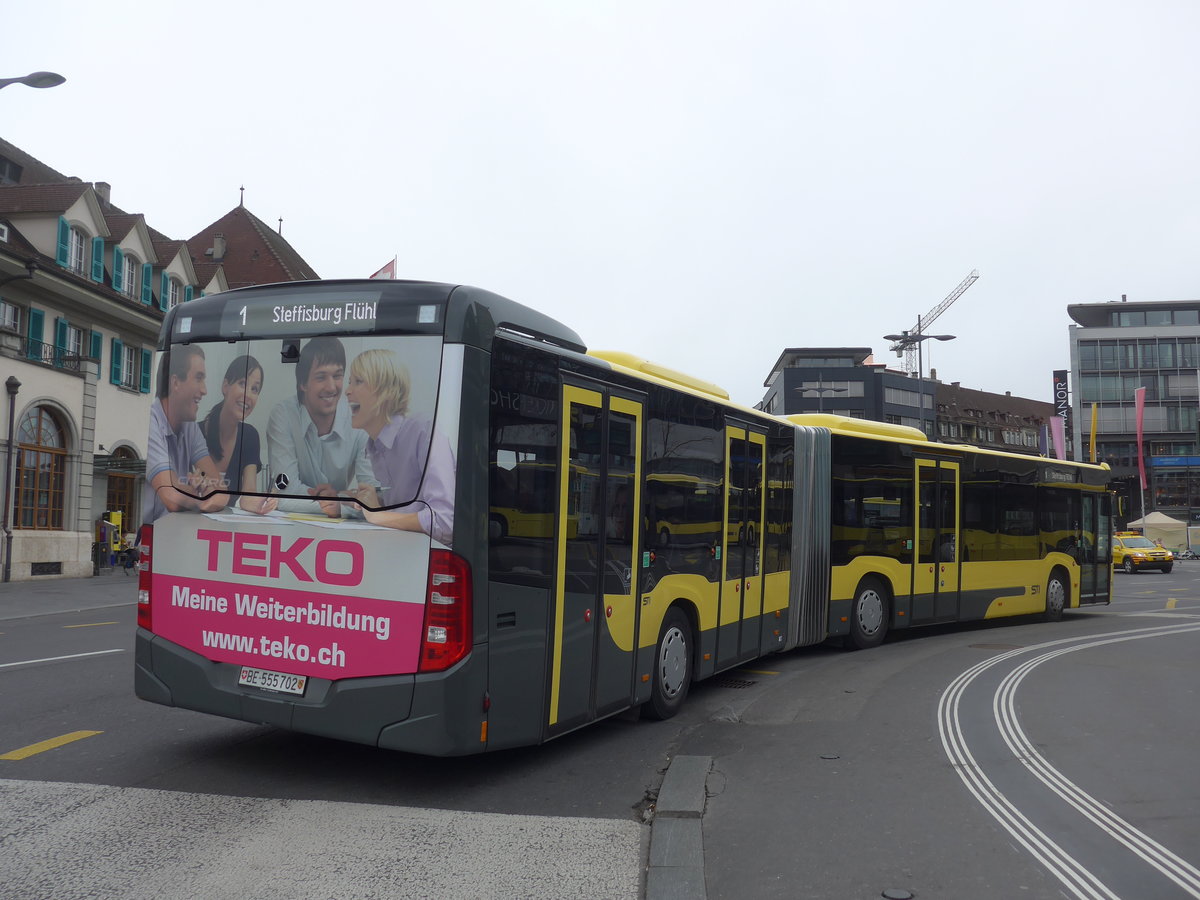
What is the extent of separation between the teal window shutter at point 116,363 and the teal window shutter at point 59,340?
2.10 meters

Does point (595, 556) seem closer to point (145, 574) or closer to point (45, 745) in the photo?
point (145, 574)

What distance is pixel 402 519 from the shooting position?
18.7ft

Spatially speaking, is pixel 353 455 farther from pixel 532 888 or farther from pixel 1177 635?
pixel 1177 635

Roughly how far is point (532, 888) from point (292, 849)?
4.16 feet

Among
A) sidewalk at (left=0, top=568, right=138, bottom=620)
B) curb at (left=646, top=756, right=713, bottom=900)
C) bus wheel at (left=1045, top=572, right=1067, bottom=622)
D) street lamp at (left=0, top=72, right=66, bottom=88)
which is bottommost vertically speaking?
sidewalk at (left=0, top=568, right=138, bottom=620)

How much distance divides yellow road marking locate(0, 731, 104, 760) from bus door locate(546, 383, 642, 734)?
3368 millimetres

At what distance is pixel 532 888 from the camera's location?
4.58 meters

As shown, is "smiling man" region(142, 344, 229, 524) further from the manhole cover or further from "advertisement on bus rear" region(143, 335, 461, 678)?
the manhole cover

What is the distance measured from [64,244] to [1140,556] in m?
41.1

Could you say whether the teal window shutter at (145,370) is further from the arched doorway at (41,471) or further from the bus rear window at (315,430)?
the bus rear window at (315,430)

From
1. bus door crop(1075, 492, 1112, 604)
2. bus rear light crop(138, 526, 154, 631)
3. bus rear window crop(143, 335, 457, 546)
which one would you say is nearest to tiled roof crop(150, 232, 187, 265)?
bus door crop(1075, 492, 1112, 604)

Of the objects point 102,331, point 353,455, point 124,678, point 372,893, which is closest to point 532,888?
point 372,893

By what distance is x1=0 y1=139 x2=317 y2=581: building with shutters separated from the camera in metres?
26.9

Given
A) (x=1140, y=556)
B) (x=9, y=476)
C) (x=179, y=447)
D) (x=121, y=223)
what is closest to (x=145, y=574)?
(x=179, y=447)
